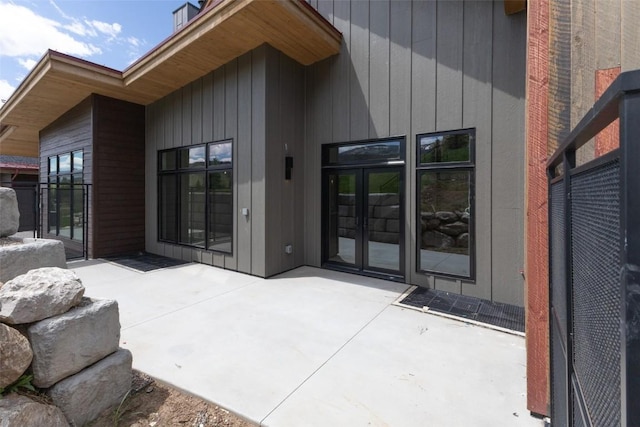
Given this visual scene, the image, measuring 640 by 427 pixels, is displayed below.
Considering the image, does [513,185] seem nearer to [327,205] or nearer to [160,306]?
[327,205]

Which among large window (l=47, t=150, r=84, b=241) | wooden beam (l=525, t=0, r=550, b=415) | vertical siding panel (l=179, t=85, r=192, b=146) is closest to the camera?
wooden beam (l=525, t=0, r=550, b=415)

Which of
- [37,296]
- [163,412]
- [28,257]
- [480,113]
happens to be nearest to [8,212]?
[28,257]

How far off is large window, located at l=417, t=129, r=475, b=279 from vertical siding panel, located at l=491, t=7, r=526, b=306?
0.99ft

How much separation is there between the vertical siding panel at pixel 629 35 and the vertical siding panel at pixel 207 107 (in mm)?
5541

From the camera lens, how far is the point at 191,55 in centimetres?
506

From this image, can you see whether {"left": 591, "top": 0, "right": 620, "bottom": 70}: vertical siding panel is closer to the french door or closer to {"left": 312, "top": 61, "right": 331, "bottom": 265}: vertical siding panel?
the french door

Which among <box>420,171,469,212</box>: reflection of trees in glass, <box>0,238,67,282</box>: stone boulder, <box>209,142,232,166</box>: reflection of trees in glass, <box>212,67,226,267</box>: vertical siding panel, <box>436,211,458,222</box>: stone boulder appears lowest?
<box>0,238,67,282</box>: stone boulder

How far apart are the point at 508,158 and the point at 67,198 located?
366 inches

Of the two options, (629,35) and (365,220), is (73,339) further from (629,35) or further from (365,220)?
(365,220)

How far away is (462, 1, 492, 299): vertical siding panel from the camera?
12.7 ft

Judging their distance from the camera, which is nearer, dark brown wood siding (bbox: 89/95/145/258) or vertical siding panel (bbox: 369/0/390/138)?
vertical siding panel (bbox: 369/0/390/138)

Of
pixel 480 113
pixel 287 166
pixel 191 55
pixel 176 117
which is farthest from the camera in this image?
pixel 176 117

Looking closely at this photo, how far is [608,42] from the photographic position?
1350 mm

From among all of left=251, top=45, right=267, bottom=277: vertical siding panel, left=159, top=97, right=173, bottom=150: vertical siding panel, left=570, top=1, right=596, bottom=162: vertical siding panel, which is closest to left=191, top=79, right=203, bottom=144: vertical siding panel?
left=159, top=97, right=173, bottom=150: vertical siding panel
